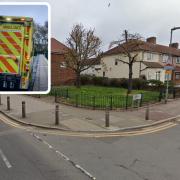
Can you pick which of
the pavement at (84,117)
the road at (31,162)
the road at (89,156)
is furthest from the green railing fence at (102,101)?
the road at (31,162)

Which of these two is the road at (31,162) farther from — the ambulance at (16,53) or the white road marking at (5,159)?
the ambulance at (16,53)

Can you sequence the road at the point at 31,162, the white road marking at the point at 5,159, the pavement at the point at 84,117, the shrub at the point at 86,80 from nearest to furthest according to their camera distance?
the road at the point at 31,162, the white road marking at the point at 5,159, the pavement at the point at 84,117, the shrub at the point at 86,80

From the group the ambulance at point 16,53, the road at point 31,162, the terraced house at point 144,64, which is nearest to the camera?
the ambulance at point 16,53

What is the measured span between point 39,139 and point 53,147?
1148mm

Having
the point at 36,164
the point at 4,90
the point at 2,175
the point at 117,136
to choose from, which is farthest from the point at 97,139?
the point at 4,90

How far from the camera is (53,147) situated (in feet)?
25.8

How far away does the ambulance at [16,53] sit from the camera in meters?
1.41

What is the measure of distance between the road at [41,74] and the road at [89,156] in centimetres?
467

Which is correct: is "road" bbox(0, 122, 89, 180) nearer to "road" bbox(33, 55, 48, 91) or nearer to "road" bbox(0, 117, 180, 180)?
"road" bbox(0, 117, 180, 180)

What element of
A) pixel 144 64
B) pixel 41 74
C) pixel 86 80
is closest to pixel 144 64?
pixel 144 64

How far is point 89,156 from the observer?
7180 millimetres

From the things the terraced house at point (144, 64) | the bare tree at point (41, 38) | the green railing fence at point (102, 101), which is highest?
the terraced house at point (144, 64)

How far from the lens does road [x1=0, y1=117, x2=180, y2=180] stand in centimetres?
589

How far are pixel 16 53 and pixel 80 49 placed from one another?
26.1m
